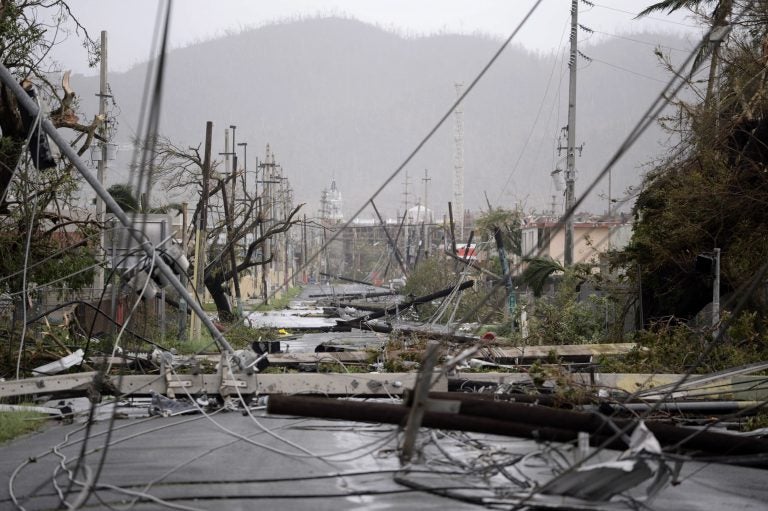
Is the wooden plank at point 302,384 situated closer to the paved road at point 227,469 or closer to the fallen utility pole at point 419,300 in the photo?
the paved road at point 227,469

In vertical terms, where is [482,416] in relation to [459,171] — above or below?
below

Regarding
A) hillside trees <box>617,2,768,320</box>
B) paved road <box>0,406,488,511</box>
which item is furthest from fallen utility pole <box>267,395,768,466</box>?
hillside trees <box>617,2,768,320</box>

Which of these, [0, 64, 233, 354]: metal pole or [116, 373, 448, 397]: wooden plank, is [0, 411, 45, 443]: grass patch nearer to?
[116, 373, 448, 397]: wooden plank

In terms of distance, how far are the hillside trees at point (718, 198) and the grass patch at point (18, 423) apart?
37.4 ft

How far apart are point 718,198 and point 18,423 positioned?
47.8 feet

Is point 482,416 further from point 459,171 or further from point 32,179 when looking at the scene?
point 459,171

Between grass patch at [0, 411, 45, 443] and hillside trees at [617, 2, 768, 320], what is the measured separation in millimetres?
11387

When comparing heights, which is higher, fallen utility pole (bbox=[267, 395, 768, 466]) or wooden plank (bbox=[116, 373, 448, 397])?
fallen utility pole (bbox=[267, 395, 768, 466])

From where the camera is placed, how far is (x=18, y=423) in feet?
38.4

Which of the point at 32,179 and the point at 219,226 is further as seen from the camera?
the point at 219,226

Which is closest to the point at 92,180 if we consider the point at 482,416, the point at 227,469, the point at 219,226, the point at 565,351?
the point at 227,469

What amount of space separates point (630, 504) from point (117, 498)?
352cm

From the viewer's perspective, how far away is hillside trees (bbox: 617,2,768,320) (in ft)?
67.5

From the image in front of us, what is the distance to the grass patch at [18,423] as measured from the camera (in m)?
11.2
